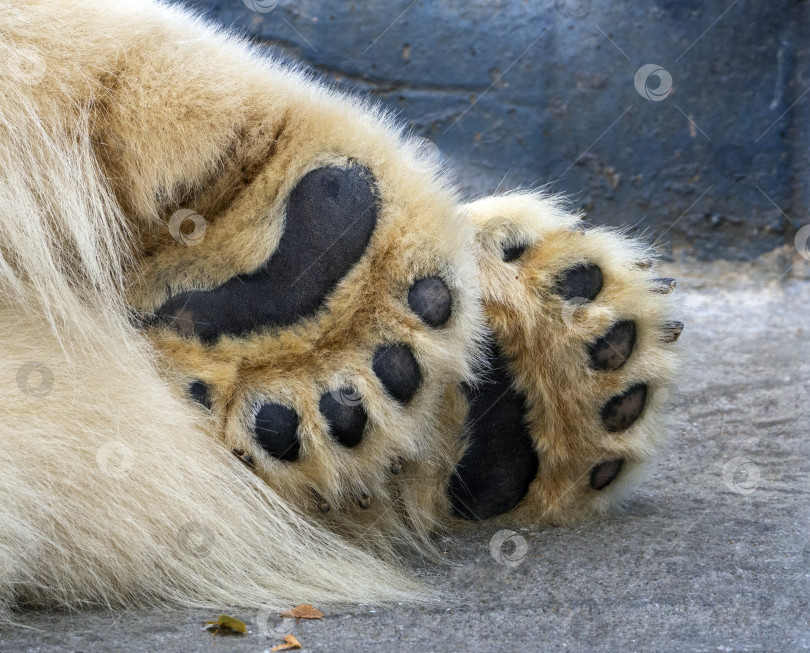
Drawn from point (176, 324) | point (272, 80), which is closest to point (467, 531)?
point (176, 324)

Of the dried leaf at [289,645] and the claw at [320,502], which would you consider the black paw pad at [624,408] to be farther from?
the dried leaf at [289,645]

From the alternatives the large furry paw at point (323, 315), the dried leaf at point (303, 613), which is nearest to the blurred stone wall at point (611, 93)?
the large furry paw at point (323, 315)

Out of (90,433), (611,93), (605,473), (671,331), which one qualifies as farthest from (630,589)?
(611,93)

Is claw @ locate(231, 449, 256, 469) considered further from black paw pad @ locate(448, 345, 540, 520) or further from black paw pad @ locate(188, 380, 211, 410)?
black paw pad @ locate(448, 345, 540, 520)

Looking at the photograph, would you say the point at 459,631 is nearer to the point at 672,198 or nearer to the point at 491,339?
the point at 491,339

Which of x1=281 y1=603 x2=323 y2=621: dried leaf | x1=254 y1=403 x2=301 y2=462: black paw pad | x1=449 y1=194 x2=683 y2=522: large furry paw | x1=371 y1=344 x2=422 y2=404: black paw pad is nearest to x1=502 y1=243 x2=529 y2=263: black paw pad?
x1=449 y1=194 x2=683 y2=522: large furry paw

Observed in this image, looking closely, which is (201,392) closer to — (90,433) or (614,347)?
(90,433)
